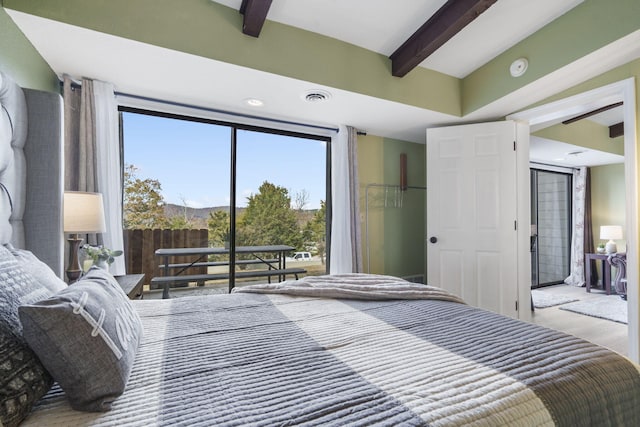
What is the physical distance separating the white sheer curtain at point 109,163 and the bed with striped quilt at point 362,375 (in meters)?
1.44

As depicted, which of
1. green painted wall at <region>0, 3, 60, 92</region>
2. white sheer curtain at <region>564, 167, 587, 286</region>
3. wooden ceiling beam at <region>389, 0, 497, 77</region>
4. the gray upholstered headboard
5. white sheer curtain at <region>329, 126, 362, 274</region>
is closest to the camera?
the gray upholstered headboard

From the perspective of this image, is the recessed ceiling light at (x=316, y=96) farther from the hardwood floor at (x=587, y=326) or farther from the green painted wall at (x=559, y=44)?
the hardwood floor at (x=587, y=326)

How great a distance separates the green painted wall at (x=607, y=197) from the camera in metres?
5.07

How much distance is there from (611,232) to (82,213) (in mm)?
6698

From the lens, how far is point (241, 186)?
128 inches

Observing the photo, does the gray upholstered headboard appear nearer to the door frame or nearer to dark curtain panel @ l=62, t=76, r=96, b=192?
dark curtain panel @ l=62, t=76, r=96, b=192

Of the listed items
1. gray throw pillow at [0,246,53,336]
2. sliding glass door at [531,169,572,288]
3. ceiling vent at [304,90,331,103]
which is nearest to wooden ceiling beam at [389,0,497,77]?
ceiling vent at [304,90,331,103]

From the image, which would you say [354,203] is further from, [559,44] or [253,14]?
[559,44]

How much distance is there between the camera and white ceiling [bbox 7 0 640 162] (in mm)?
2008

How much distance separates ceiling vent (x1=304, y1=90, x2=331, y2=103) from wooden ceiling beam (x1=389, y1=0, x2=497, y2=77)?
658mm

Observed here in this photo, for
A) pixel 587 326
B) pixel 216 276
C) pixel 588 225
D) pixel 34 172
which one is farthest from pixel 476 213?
pixel 588 225

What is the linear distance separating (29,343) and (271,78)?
85.1 inches

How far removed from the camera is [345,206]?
11.4ft

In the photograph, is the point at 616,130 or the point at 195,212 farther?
the point at 616,130
